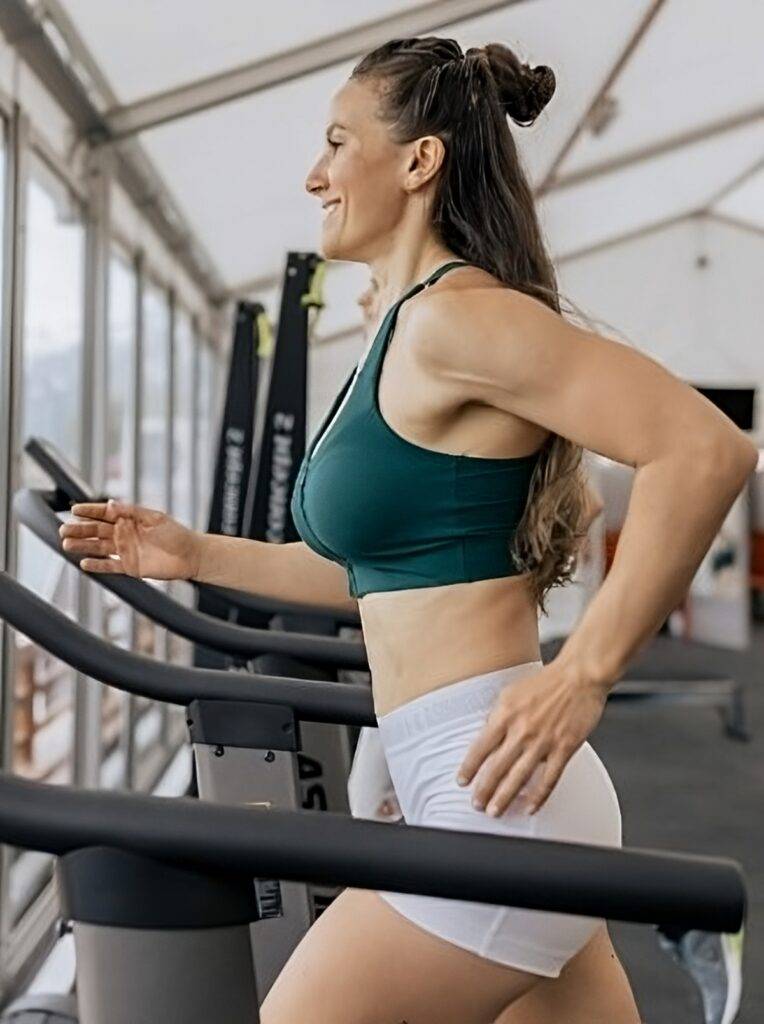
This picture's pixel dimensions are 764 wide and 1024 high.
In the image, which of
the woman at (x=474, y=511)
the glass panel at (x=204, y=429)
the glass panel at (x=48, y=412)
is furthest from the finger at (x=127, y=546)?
the glass panel at (x=204, y=429)

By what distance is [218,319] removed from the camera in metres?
8.50

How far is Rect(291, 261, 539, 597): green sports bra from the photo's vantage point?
121 centimetres

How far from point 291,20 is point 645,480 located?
3.10 metres

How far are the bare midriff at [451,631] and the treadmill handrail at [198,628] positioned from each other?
64 centimetres

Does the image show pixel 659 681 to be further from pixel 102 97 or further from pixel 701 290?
pixel 701 290

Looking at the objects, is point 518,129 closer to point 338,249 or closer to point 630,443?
point 338,249

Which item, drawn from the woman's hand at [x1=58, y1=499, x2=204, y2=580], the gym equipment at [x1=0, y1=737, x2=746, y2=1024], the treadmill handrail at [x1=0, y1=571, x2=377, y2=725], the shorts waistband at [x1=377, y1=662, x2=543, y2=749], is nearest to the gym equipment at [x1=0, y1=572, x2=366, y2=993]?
the treadmill handrail at [x1=0, y1=571, x2=377, y2=725]

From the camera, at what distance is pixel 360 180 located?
132cm

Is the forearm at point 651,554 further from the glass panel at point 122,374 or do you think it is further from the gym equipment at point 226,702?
the glass panel at point 122,374

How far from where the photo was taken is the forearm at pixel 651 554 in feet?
3.60

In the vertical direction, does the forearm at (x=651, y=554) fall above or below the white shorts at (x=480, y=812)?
above

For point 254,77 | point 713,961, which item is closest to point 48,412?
point 254,77

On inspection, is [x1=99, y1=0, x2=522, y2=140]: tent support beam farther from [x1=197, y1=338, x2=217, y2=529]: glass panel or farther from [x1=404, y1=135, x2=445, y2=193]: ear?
[x1=197, y1=338, x2=217, y2=529]: glass panel

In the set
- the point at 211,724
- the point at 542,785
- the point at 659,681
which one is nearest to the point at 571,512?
the point at 542,785
